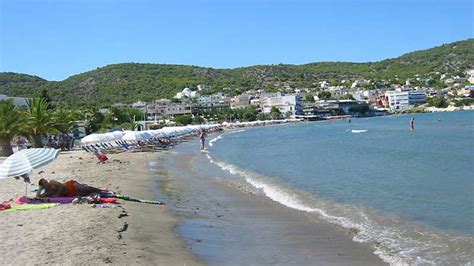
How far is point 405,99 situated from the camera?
19012 cm

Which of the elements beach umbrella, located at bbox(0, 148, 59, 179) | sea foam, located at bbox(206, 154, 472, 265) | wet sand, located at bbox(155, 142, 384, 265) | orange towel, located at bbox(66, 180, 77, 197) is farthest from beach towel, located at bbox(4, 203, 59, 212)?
sea foam, located at bbox(206, 154, 472, 265)

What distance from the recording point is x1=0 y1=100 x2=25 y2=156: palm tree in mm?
34344

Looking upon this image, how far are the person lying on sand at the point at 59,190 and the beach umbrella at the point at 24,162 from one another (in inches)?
26.7

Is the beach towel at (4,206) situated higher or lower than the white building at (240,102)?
lower

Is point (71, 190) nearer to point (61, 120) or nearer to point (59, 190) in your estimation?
point (59, 190)

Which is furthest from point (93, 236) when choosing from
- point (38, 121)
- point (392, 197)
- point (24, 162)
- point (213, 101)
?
point (213, 101)

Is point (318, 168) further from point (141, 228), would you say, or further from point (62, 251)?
point (62, 251)

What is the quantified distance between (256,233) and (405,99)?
189848 mm

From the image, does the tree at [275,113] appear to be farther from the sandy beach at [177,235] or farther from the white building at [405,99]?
the sandy beach at [177,235]

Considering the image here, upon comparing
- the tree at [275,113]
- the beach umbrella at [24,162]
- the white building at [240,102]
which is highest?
the white building at [240,102]

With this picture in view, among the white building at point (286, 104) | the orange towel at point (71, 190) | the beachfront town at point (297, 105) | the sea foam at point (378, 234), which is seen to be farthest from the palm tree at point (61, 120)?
the white building at point (286, 104)

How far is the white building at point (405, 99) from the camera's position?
18938 cm

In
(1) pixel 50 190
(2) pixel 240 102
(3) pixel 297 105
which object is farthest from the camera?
(2) pixel 240 102

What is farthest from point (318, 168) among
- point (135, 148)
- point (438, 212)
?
point (135, 148)
